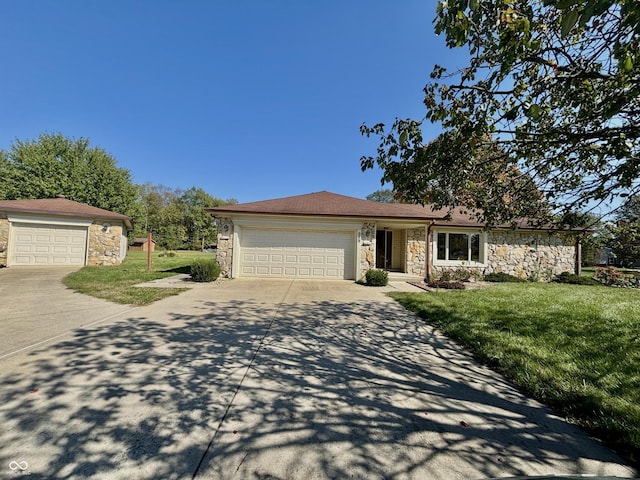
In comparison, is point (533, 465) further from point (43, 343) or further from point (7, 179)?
point (7, 179)

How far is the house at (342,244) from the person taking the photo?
36.6 ft

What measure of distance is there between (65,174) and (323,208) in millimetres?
24938

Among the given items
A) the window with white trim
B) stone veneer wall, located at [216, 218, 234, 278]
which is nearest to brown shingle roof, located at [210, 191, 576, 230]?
stone veneer wall, located at [216, 218, 234, 278]

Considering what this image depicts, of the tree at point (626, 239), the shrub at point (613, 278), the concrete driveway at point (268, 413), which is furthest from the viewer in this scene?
the shrub at point (613, 278)

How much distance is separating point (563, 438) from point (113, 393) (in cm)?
387

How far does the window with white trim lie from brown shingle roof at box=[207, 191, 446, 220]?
45.9 inches

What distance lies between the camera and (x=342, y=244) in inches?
456

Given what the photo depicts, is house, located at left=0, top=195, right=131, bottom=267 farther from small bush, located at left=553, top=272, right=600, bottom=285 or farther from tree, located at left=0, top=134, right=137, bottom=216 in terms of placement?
small bush, located at left=553, top=272, right=600, bottom=285

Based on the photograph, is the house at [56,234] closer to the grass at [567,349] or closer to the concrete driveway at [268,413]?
the concrete driveway at [268,413]

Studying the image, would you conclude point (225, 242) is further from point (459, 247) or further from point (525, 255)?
point (525, 255)

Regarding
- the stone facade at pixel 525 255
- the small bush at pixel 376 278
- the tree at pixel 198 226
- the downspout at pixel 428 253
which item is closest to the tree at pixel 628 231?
the small bush at pixel 376 278

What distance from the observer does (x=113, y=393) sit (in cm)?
256

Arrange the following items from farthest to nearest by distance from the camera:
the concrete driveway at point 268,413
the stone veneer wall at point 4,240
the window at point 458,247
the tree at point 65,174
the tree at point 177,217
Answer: the tree at point 177,217, the tree at point 65,174, the window at point 458,247, the stone veneer wall at point 4,240, the concrete driveway at point 268,413

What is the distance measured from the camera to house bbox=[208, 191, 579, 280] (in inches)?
439
